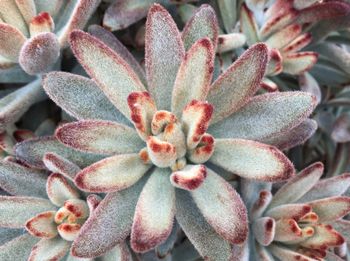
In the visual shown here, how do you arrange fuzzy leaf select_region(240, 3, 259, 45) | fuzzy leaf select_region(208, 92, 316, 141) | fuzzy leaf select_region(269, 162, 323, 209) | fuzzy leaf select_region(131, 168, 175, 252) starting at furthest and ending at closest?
1. fuzzy leaf select_region(240, 3, 259, 45)
2. fuzzy leaf select_region(269, 162, 323, 209)
3. fuzzy leaf select_region(208, 92, 316, 141)
4. fuzzy leaf select_region(131, 168, 175, 252)

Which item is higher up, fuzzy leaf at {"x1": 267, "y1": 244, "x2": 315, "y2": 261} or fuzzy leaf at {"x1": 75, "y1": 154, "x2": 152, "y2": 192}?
fuzzy leaf at {"x1": 75, "y1": 154, "x2": 152, "y2": 192}

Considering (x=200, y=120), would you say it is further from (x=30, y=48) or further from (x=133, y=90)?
(x=30, y=48)

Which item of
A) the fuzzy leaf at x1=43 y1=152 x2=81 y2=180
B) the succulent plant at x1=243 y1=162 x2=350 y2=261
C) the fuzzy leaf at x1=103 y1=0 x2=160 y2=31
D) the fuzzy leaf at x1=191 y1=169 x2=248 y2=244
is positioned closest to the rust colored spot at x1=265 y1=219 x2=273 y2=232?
the succulent plant at x1=243 y1=162 x2=350 y2=261

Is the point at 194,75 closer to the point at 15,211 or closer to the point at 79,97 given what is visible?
the point at 79,97

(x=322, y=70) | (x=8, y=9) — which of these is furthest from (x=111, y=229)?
(x=322, y=70)

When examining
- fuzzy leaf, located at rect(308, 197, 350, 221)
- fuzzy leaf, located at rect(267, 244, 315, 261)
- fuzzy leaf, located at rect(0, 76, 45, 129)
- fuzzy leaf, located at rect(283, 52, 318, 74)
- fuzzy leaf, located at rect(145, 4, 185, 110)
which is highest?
fuzzy leaf, located at rect(145, 4, 185, 110)

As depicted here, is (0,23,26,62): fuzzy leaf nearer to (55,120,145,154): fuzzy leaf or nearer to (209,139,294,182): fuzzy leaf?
(55,120,145,154): fuzzy leaf
